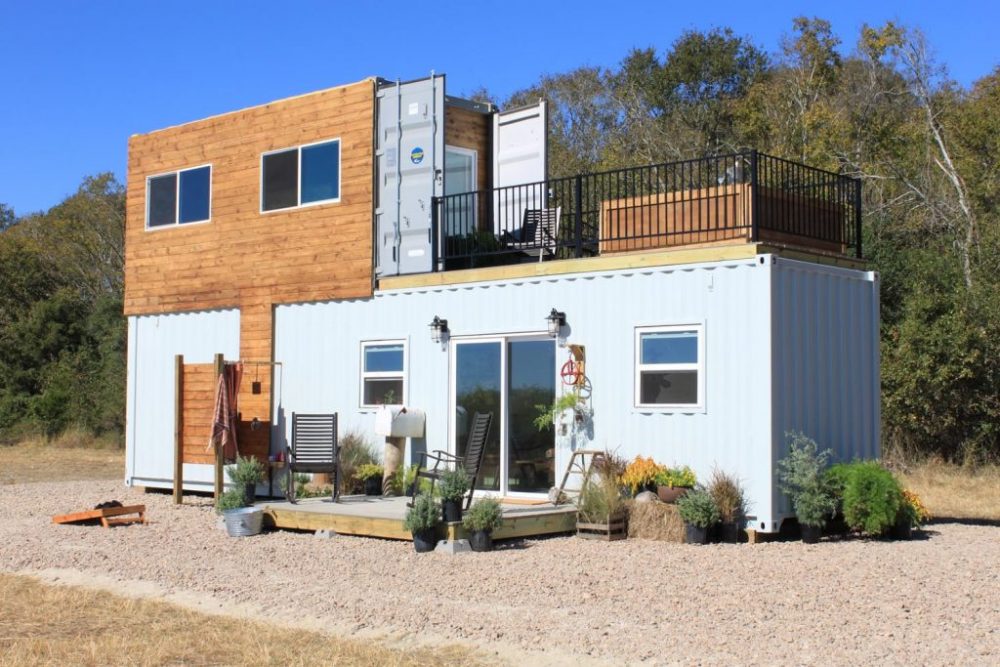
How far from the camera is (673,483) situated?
37.6ft

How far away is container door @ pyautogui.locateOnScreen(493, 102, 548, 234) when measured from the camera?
613 inches

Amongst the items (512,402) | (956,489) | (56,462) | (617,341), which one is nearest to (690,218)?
(617,341)

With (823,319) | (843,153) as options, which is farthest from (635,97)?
(823,319)

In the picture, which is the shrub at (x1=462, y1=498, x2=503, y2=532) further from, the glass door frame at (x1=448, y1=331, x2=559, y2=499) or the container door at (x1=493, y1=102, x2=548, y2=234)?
the container door at (x1=493, y1=102, x2=548, y2=234)

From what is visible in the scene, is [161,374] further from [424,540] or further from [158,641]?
[158,641]

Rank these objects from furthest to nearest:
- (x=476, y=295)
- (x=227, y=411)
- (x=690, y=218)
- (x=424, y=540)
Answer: (x=227, y=411), (x=476, y=295), (x=690, y=218), (x=424, y=540)

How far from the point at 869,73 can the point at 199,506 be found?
1834 centimetres

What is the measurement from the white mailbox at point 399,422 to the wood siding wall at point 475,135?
348 centimetres

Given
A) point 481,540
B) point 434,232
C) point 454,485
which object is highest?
point 434,232

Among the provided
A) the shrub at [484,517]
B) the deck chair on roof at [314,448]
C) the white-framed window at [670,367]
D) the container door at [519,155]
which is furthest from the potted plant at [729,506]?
the container door at [519,155]

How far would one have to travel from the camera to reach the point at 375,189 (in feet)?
48.6

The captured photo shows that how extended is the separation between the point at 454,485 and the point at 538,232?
17.6 ft

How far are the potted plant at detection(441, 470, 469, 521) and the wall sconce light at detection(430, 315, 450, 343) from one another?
3.29 m

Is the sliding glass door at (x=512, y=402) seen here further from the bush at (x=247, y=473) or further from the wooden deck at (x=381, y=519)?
the bush at (x=247, y=473)
